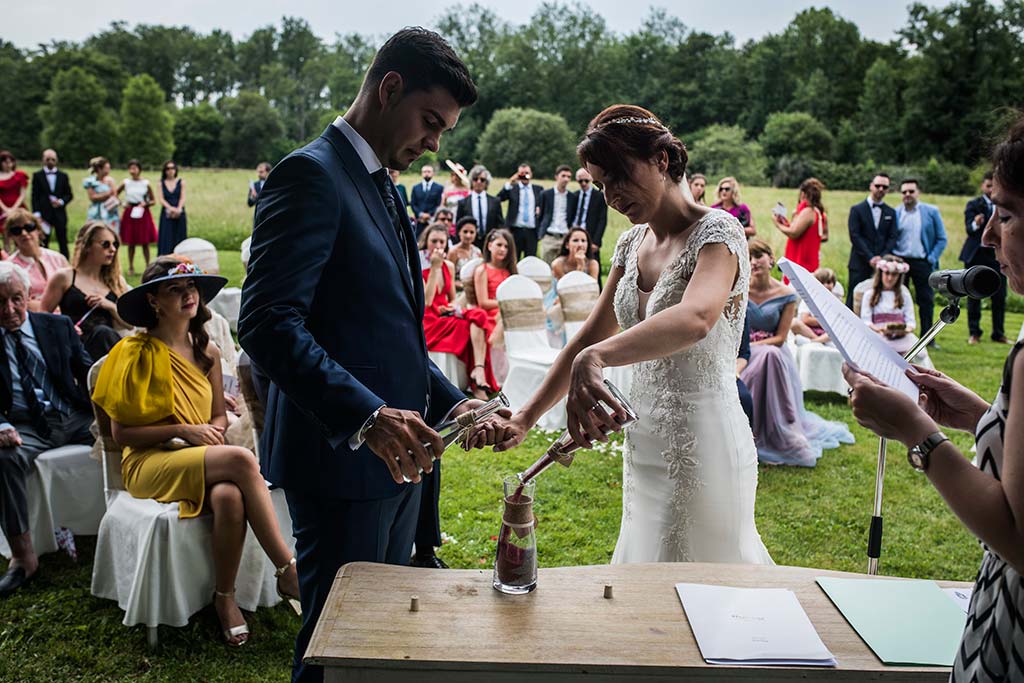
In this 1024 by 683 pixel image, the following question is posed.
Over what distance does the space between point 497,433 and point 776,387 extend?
499 centimetres

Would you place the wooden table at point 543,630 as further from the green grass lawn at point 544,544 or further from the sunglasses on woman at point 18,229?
the sunglasses on woman at point 18,229

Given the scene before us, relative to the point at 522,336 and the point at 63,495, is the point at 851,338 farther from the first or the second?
the point at 522,336

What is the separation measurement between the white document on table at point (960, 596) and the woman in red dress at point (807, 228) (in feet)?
29.3

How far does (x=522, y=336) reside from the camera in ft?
24.6

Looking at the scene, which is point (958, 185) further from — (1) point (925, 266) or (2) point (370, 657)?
(2) point (370, 657)

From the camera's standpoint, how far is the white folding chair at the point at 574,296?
777 centimetres

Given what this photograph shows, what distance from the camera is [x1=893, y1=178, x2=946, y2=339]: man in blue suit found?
34.9 ft

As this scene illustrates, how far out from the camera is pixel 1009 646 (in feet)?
4.29

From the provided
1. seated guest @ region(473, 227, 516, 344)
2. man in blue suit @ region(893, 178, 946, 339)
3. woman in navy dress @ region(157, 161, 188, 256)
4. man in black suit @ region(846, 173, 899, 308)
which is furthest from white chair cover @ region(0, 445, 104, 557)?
woman in navy dress @ region(157, 161, 188, 256)

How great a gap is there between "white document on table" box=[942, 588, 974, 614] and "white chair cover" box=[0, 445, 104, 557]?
13.5 feet

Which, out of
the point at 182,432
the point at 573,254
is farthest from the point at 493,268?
the point at 182,432

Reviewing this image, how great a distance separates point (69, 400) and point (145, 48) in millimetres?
62760

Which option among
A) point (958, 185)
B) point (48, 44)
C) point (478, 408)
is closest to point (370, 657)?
point (478, 408)

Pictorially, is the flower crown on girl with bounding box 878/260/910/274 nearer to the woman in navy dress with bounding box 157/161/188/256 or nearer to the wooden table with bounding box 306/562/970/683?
the wooden table with bounding box 306/562/970/683
